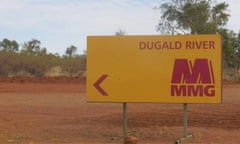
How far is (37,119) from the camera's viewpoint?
16.7 metres

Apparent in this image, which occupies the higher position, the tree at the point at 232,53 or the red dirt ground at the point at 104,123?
the tree at the point at 232,53

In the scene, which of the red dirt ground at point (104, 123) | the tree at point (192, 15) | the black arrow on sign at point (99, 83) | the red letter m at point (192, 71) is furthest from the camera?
the tree at point (192, 15)

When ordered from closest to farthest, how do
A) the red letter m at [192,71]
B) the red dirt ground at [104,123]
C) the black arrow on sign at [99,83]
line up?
the red letter m at [192,71] < the black arrow on sign at [99,83] < the red dirt ground at [104,123]

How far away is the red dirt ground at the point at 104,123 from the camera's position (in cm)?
1279

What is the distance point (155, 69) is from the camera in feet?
40.8

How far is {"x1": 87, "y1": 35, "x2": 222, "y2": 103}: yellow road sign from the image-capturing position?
12273mm

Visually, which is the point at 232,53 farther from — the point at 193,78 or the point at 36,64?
the point at 193,78

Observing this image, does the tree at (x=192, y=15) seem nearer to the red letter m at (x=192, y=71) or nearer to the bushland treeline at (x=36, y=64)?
the bushland treeline at (x=36, y=64)

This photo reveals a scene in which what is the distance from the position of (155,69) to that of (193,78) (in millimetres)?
876


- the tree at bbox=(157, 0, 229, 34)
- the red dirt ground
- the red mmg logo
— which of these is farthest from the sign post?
the tree at bbox=(157, 0, 229, 34)

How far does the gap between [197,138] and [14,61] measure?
38012mm

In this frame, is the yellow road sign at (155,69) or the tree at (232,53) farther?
the tree at (232,53)

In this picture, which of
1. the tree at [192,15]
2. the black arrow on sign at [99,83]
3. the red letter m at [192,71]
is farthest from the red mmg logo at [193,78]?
the tree at [192,15]

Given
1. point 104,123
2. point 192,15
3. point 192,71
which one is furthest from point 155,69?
point 192,15
